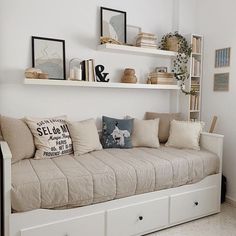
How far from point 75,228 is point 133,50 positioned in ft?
6.40

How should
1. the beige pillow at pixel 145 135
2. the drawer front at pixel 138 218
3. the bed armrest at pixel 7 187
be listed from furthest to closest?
Answer: the beige pillow at pixel 145 135
the drawer front at pixel 138 218
the bed armrest at pixel 7 187

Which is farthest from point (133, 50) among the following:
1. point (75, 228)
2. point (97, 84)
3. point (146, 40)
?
point (75, 228)

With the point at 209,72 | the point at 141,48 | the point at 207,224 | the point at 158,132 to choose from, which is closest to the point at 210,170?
the point at 207,224

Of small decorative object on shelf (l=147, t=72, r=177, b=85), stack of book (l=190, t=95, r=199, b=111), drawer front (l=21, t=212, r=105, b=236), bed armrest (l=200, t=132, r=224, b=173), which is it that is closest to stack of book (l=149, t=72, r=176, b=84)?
small decorative object on shelf (l=147, t=72, r=177, b=85)

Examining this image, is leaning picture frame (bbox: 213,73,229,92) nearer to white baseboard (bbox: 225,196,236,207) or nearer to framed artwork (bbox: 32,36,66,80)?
white baseboard (bbox: 225,196,236,207)

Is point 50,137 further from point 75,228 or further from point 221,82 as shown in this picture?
point 221,82

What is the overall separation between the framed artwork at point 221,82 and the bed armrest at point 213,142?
626mm

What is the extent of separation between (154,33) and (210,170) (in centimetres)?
178

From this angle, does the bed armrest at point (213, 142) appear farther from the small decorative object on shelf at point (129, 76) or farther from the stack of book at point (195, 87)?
the small decorative object on shelf at point (129, 76)

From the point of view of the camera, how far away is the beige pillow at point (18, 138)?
2.30 m

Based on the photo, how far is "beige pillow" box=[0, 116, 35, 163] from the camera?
230 cm

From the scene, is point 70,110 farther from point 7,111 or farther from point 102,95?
point 7,111

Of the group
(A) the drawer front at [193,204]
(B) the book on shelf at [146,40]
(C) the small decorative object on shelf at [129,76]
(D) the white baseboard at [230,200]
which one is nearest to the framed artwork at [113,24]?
(B) the book on shelf at [146,40]

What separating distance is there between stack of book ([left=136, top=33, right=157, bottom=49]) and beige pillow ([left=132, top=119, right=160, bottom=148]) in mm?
882
